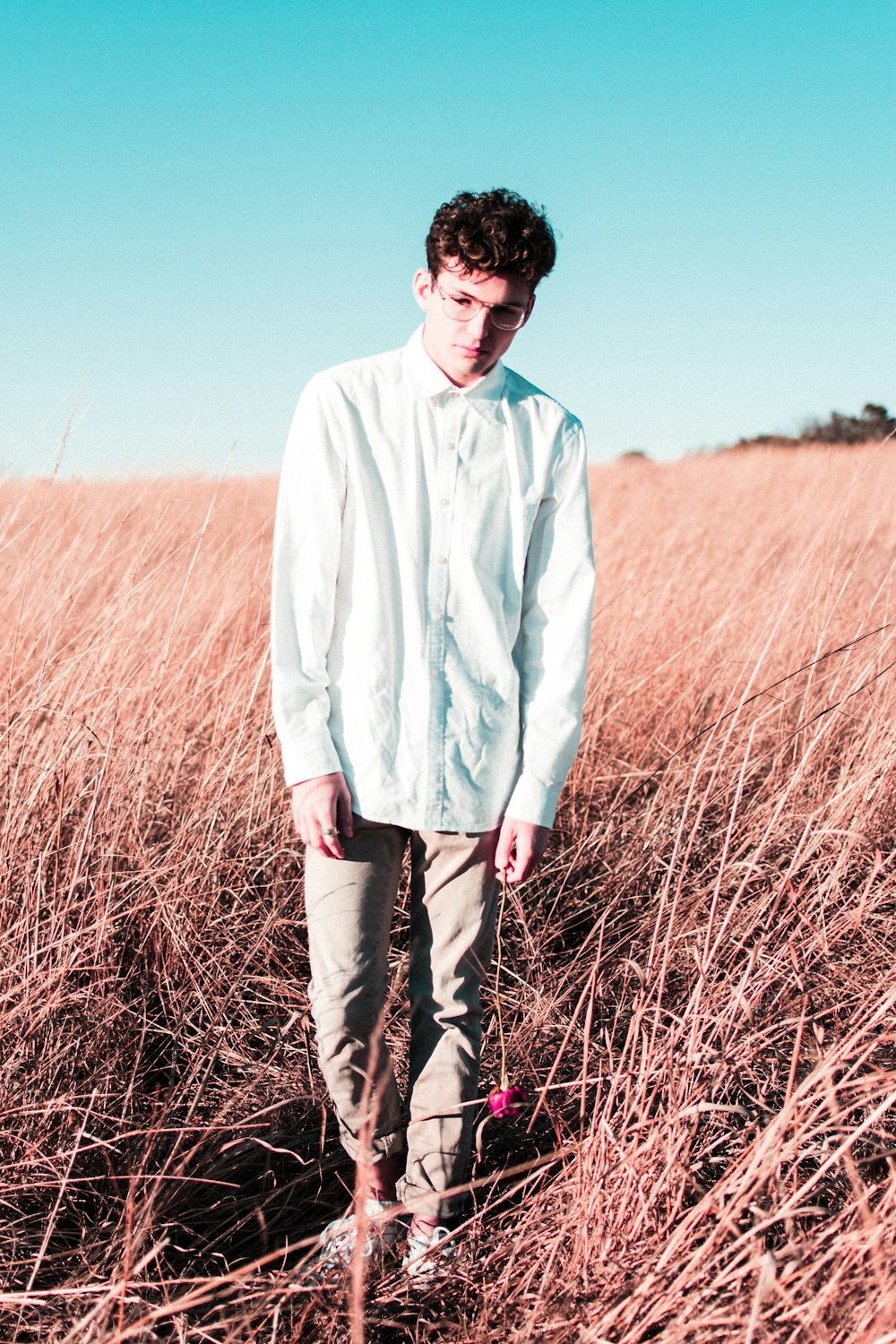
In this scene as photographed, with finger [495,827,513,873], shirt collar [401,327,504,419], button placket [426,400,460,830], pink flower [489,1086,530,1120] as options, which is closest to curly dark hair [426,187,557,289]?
shirt collar [401,327,504,419]

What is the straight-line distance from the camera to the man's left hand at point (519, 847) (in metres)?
1.47

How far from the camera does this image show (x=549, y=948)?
2.30 meters

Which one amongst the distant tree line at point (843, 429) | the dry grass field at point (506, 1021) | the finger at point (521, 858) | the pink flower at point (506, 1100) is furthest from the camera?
the distant tree line at point (843, 429)

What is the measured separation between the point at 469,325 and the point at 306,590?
48 cm

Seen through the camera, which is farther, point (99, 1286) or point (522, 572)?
point (522, 572)

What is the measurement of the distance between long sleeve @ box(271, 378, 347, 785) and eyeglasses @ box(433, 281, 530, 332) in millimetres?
248

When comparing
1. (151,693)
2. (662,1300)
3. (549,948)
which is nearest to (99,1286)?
(662,1300)

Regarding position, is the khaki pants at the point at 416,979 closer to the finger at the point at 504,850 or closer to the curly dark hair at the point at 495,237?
the finger at the point at 504,850

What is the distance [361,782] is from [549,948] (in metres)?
1.08

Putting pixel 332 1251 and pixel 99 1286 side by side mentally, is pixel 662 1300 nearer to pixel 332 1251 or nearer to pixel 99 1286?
pixel 332 1251

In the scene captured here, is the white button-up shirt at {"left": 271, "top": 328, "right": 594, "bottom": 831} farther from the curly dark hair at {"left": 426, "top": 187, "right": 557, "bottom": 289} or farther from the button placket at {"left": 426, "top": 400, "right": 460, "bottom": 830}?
the curly dark hair at {"left": 426, "top": 187, "right": 557, "bottom": 289}

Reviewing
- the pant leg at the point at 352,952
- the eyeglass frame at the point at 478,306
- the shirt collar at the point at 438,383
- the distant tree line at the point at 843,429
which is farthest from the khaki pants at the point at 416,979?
the distant tree line at the point at 843,429

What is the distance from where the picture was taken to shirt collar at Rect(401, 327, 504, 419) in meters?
1.46

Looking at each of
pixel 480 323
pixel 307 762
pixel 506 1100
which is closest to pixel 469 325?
pixel 480 323
